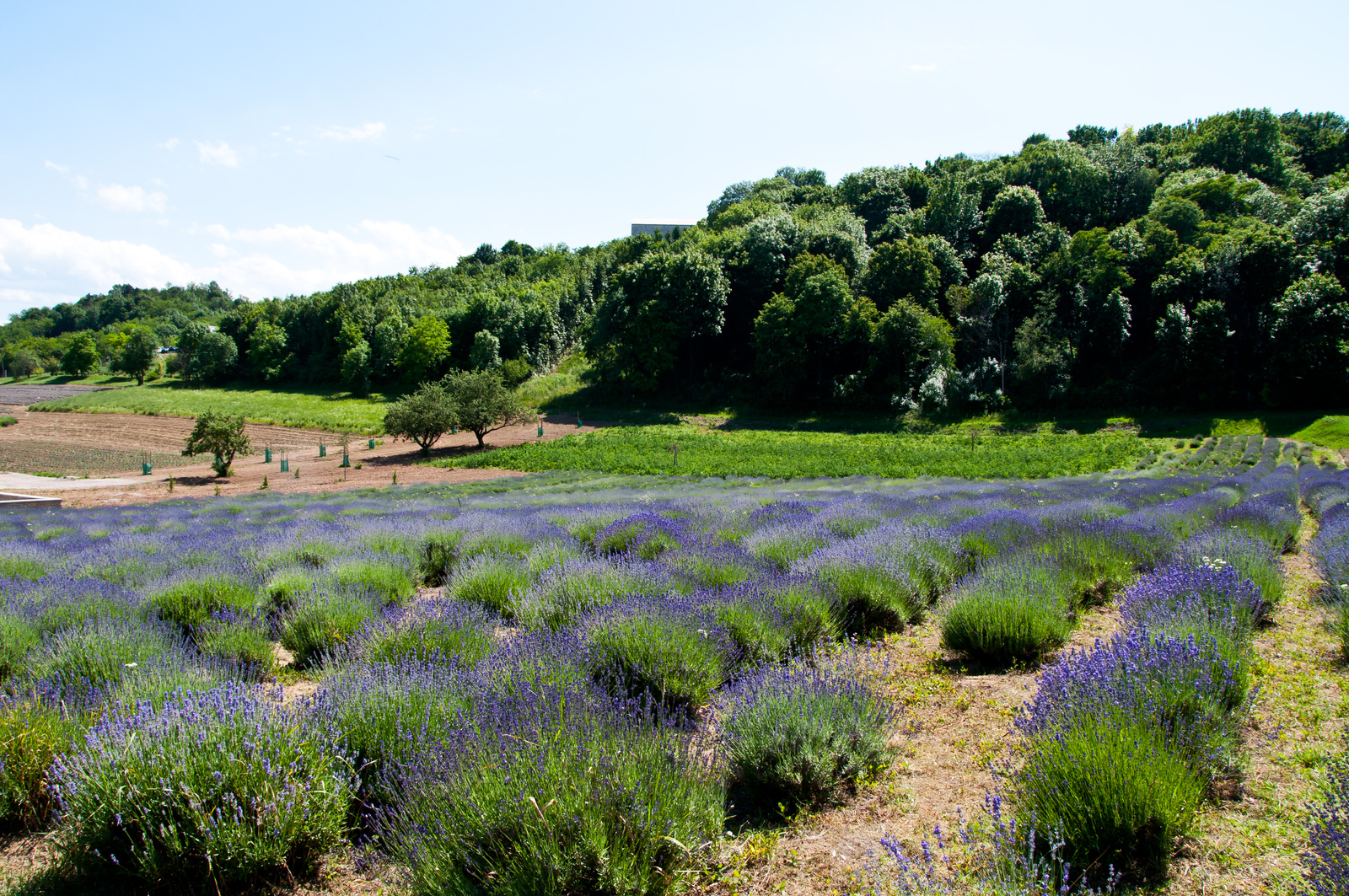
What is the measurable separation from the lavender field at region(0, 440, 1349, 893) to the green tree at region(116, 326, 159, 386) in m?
98.0

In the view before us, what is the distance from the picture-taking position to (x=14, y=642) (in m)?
4.63

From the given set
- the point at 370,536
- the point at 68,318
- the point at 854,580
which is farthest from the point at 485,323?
the point at 68,318

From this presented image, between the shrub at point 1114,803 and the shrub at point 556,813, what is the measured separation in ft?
4.39

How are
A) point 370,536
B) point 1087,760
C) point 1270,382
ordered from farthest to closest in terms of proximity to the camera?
point 1270,382 → point 370,536 → point 1087,760

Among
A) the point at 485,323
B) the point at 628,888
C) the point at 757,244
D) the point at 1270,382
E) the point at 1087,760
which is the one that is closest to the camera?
the point at 628,888

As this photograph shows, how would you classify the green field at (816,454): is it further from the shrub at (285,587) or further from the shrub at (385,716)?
the shrub at (385,716)

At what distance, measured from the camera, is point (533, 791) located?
253 cm

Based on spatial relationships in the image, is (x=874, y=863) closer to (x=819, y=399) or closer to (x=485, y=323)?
(x=819, y=399)

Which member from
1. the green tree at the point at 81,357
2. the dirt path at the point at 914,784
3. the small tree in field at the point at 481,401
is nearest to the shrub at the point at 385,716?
the dirt path at the point at 914,784

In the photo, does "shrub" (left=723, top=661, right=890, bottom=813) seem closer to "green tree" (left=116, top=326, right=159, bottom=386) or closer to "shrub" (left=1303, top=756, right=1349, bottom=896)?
"shrub" (left=1303, top=756, right=1349, bottom=896)

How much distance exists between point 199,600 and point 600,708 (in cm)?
480

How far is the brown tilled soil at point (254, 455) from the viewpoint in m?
28.8

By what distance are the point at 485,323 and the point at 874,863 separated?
6813 cm

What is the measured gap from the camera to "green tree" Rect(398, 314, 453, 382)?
65500 millimetres
